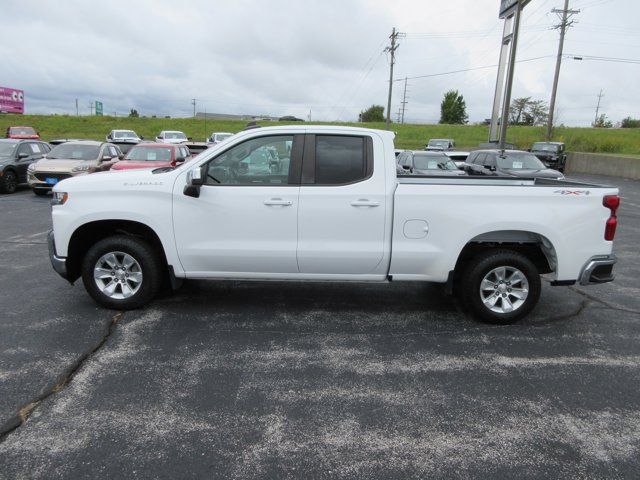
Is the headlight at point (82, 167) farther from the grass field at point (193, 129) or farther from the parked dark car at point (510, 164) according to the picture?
the grass field at point (193, 129)

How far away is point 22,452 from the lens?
2.84 metres

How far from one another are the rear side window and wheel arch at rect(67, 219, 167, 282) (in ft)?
6.01

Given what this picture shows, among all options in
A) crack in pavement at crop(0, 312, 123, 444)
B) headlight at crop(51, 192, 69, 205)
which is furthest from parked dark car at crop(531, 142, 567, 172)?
crack in pavement at crop(0, 312, 123, 444)

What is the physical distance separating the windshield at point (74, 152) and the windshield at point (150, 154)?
5.21 feet

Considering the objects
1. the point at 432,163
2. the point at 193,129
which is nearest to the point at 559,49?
the point at 432,163

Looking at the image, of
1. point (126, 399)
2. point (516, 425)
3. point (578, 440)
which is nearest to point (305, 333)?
point (126, 399)

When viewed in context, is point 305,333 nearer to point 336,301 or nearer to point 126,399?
point 336,301

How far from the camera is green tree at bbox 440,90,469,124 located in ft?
318

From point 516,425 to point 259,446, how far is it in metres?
1.72

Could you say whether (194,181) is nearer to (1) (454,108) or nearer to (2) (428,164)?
(2) (428,164)

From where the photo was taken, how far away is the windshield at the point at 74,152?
1470cm

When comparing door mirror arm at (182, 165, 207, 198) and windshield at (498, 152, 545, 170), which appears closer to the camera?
door mirror arm at (182, 165, 207, 198)

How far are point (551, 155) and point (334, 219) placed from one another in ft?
83.0

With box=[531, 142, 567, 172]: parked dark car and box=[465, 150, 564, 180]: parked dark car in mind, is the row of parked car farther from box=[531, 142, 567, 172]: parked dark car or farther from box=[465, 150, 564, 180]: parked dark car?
box=[531, 142, 567, 172]: parked dark car
